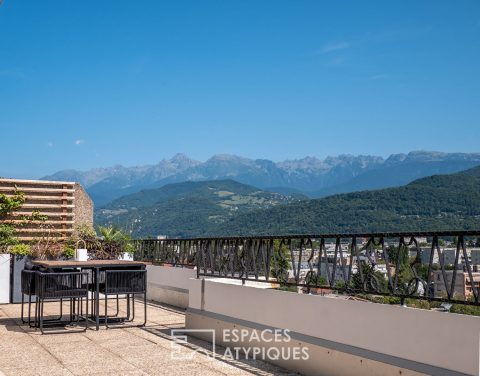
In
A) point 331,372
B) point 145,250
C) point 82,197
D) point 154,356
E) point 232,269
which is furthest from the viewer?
point 82,197

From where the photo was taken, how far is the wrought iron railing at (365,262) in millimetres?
4367

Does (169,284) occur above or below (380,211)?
below

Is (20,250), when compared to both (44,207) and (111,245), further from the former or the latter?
(44,207)

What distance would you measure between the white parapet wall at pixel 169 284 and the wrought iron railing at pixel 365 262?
256 centimetres

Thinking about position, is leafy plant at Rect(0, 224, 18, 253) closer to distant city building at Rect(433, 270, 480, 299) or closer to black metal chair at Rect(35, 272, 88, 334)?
black metal chair at Rect(35, 272, 88, 334)

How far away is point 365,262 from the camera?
5203mm

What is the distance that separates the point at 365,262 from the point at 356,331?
56cm

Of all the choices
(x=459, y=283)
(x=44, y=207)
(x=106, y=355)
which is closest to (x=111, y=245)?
(x=44, y=207)

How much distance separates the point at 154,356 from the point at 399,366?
2.53 m

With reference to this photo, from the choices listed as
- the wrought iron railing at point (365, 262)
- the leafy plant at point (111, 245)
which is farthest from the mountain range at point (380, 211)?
the wrought iron railing at point (365, 262)

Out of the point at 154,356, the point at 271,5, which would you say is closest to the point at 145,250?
the point at 154,356

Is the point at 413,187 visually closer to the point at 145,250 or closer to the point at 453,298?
the point at 145,250

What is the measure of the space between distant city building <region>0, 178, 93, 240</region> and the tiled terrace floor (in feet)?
17.2

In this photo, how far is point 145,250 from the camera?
12.2 metres
